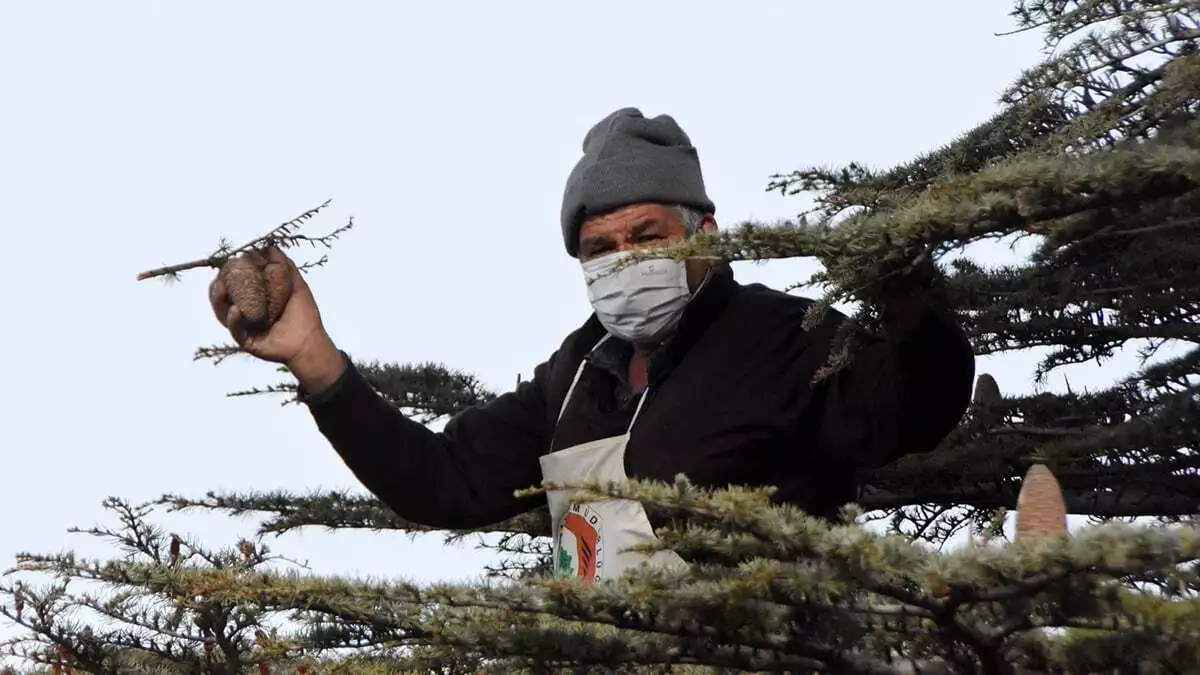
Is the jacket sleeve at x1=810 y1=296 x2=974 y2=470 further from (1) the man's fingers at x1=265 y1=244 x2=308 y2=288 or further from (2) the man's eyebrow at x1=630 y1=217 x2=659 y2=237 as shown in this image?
(1) the man's fingers at x1=265 y1=244 x2=308 y2=288

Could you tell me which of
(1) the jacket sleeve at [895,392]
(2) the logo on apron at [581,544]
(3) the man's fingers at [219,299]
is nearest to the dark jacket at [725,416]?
(1) the jacket sleeve at [895,392]

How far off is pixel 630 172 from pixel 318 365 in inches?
36.7

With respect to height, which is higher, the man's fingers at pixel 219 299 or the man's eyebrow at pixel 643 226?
the man's eyebrow at pixel 643 226

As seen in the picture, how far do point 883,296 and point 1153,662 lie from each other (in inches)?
45.9

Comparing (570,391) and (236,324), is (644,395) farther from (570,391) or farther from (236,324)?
(236,324)

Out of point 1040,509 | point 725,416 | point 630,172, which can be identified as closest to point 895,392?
point 725,416

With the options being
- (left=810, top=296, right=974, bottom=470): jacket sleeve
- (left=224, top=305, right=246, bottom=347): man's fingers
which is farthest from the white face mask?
(left=224, top=305, right=246, bottom=347): man's fingers

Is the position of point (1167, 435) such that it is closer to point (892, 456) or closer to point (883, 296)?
point (892, 456)

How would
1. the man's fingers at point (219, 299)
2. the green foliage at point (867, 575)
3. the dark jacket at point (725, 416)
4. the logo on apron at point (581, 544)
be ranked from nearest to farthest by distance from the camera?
the green foliage at point (867, 575) < the dark jacket at point (725, 416) < the man's fingers at point (219, 299) < the logo on apron at point (581, 544)

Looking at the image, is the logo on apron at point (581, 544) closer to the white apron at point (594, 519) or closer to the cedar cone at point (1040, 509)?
the white apron at point (594, 519)

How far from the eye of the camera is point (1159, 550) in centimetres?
192

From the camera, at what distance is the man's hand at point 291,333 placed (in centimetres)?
381

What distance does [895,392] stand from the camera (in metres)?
3.64

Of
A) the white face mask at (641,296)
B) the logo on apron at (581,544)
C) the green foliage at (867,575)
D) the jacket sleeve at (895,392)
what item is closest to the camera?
the green foliage at (867,575)
